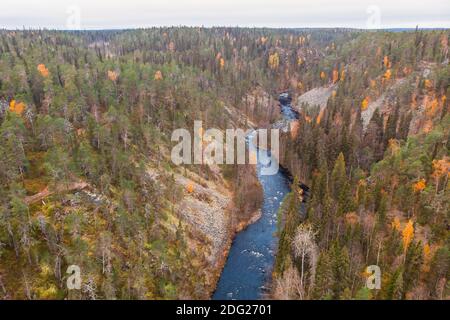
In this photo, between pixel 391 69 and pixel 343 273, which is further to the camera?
pixel 391 69

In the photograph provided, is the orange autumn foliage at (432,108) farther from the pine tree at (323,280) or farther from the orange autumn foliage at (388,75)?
the pine tree at (323,280)

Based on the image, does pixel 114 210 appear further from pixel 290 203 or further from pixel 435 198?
pixel 435 198

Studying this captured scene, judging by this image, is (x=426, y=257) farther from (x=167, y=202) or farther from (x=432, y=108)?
(x=432, y=108)

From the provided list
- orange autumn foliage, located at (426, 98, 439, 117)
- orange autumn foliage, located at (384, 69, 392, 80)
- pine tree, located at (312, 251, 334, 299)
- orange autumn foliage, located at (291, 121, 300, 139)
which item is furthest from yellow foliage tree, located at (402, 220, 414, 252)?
orange autumn foliage, located at (384, 69, 392, 80)

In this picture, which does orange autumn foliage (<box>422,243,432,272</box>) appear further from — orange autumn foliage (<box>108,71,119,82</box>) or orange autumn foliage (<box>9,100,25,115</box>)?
orange autumn foliage (<box>108,71,119,82</box>)

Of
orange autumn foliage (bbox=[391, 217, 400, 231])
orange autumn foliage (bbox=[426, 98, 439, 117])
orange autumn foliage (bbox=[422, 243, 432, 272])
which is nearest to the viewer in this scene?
orange autumn foliage (bbox=[422, 243, 432, 272])

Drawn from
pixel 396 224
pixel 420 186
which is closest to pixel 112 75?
pixel 396 224
